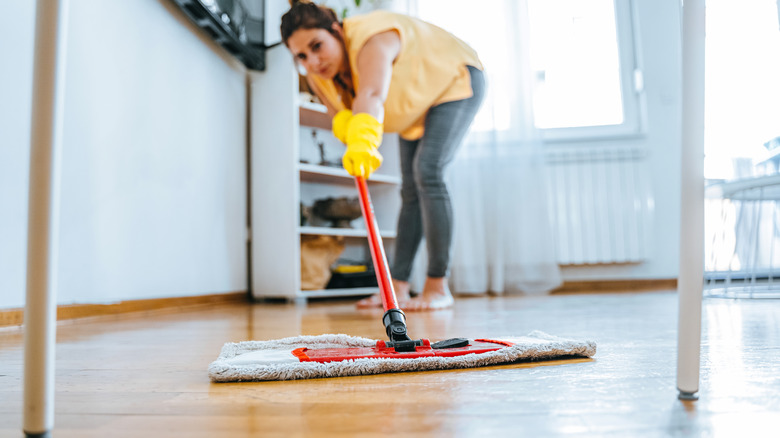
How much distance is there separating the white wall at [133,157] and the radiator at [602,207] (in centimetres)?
152

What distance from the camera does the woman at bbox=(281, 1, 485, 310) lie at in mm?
1510

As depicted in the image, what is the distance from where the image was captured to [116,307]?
1519 mm

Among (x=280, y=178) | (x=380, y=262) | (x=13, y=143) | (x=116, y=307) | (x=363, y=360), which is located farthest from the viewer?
(x=280, y=178)

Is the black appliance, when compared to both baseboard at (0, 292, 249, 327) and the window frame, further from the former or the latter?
the window frame

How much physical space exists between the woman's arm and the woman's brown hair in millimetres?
127

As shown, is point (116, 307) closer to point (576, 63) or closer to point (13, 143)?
point (13, 143)

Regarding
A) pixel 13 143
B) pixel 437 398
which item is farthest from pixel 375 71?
pixel 437 398

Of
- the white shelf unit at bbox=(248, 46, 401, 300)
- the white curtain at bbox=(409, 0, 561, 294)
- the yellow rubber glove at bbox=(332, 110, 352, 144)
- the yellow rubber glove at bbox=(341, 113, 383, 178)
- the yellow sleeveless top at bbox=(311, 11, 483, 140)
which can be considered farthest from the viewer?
the white curtain at bbox=(409, 0, 561, 294)

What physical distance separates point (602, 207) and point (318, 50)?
5.70 ft

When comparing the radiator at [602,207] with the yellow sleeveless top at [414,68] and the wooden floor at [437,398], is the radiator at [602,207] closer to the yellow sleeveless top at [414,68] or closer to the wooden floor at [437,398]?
the yellow sleeveless top at [414,68]

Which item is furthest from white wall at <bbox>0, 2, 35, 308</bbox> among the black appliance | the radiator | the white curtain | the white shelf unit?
the radiator

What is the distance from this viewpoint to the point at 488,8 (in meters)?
2.79

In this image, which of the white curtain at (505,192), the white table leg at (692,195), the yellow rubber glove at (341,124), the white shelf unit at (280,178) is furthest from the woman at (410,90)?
the white table leg at (692,195)

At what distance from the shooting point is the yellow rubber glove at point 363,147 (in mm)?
1062
